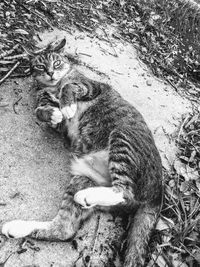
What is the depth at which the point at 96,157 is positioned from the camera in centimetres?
280

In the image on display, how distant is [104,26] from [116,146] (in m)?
3.33

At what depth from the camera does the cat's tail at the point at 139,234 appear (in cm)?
213

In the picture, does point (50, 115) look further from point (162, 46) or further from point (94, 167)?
point (162, 46)

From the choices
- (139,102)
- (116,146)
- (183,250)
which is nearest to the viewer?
(183,250)

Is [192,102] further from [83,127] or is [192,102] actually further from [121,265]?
[121,265]

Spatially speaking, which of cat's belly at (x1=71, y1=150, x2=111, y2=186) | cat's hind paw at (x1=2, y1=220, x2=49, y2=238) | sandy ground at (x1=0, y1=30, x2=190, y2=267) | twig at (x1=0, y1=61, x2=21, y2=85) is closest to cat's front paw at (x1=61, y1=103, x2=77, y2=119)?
sandy ground at (x1=0, y1=30, x2=190, y2=267)

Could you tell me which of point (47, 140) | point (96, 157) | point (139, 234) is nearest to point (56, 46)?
point (47, 140)

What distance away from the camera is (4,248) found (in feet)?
6.76

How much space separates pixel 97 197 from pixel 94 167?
1.56ft

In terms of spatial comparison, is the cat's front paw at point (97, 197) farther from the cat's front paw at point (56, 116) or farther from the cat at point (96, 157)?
the cat's front paw at point (56, 116)

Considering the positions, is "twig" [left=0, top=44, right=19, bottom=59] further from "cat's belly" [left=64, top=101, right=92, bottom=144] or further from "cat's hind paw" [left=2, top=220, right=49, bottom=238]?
"cat's hind paw" [left=2, top=220, right=49, bottom=238]

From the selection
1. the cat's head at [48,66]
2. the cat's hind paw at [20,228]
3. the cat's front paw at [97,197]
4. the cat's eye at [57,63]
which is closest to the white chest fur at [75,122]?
the cat's head at [48,66]

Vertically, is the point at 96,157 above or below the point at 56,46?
below

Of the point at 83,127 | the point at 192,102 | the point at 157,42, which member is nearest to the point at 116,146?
the point at 83,127
